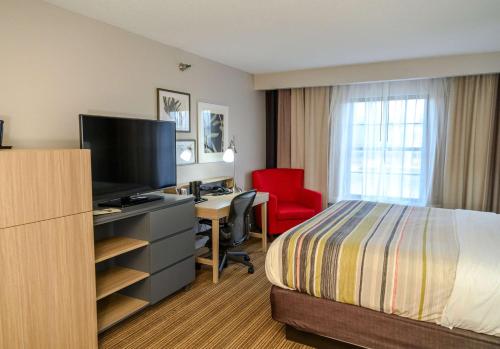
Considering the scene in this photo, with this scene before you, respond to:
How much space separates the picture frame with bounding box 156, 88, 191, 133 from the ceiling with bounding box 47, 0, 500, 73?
516 millimetres

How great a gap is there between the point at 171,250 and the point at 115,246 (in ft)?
1.63

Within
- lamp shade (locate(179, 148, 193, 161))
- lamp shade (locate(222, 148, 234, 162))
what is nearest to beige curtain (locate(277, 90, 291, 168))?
lamp shade (locate(222, 148, 234, 162))

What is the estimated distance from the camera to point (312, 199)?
495 cm

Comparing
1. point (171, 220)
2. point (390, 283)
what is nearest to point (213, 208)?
point (171, 220)

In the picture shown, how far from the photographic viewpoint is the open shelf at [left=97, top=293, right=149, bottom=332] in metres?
2.50

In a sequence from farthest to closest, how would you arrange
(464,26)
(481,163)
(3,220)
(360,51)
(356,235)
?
(481,163) → (360,51) → (464,26) → (356,235) → (3,220)

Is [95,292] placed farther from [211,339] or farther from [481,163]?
[481,163]

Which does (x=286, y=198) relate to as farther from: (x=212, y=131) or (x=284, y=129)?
(x=212, y=131)

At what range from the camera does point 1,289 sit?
1.75 m

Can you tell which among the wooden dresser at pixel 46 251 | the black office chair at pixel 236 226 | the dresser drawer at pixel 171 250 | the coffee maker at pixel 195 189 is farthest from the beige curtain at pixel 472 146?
the wooden dresser at pixel 46 251

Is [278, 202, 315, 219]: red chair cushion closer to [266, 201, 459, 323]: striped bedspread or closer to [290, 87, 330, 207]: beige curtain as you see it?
[290, 87, 330, 207]: beige curtain

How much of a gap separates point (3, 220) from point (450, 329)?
97.6 inches

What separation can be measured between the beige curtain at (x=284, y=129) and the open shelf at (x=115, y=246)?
3322mm

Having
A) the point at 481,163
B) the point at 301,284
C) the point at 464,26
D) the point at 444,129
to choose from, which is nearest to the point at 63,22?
the point at 301,284
